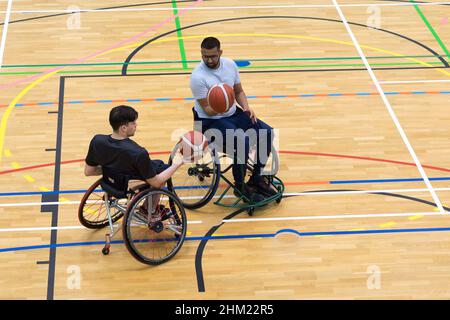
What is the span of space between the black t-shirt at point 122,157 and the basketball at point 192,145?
56 cm

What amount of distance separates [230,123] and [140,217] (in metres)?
1.38

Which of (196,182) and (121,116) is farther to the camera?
(196,182)

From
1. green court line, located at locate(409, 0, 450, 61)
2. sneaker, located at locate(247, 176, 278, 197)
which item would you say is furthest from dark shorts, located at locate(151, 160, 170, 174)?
green court line, located at locate(409, 0, 450, 61)

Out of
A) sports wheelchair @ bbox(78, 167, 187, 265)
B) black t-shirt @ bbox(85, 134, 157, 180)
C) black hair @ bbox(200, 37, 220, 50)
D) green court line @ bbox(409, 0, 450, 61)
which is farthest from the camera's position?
green court line @ bbox(409, 0, 450, 61)

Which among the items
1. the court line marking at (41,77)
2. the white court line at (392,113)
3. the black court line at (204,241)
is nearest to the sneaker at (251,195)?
the black court line at (204,241)

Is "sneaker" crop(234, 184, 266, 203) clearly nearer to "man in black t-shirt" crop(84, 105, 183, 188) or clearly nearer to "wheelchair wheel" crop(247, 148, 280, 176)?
Result: "wheelchair wheel" crop(247, 148, 280, 176)

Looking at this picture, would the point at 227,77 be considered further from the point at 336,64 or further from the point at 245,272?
the point at 336,64

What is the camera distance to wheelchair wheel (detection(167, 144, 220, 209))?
8.02 metres

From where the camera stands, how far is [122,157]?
7121mm

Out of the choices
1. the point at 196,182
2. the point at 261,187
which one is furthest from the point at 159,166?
the point at 261,187

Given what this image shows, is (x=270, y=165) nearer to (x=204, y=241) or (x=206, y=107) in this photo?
(x=206, y=107)

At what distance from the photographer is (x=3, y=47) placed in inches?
442

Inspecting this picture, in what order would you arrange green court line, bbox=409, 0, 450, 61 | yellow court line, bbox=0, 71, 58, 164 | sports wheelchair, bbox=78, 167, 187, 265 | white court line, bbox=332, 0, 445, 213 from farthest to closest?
green court line, bbox=409, 0, 450, 61 → yellow court line, bbox=0, 71, 58, 164 → white court line, bbox=332, 0, 445, 213 → sports wheelchair, bbox=78, 167, 187, 265

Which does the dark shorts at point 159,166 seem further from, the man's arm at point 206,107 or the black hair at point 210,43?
the black hair at point 210,43
